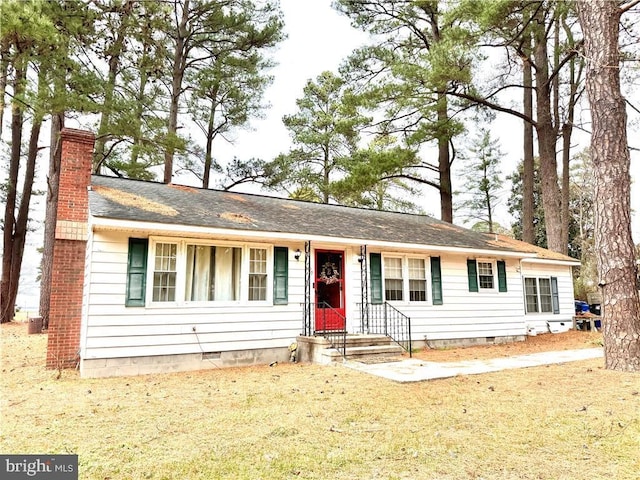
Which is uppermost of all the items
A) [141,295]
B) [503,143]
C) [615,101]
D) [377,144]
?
[503,143]

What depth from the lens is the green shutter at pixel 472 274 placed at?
11.3 m

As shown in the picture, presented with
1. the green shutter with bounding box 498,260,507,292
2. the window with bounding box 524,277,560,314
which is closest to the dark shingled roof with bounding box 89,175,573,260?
the green shutter with bounding box 498,260,507,292

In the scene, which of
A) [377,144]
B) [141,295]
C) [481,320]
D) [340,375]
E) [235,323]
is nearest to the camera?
[340,375]

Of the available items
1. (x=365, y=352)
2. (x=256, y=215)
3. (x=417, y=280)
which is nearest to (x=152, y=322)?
(x=256, y=215)

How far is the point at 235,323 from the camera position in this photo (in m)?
8.20

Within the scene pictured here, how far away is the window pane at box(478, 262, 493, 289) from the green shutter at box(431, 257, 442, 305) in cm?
164

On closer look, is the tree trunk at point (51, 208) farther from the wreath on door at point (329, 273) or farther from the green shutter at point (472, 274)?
the green shutter at point (472, 274)

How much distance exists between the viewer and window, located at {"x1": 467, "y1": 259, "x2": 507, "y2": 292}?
11359 mm

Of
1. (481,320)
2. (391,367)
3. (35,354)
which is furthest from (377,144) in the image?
(35,354)

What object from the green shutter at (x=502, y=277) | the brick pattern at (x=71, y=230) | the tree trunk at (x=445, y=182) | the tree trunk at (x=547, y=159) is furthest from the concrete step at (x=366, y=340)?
the tree trunk at (x=445, y=182)

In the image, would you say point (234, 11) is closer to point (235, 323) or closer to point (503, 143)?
point (235, 323)

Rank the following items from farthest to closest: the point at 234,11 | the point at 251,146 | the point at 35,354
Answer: the point at 251,146, the point at 234,11, the point at 35,354

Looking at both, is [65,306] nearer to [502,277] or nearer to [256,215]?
[256,215]

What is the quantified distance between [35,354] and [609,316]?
39.1 feet
